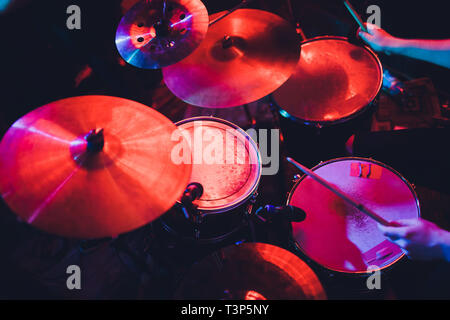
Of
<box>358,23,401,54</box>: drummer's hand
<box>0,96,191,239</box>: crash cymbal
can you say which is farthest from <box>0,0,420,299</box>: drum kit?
<box>358,23,401,54</box>: drummer's hand

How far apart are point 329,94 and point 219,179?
929mm

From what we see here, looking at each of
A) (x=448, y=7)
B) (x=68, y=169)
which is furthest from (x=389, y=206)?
(x=448, y=7)

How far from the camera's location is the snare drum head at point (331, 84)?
5.41 ft

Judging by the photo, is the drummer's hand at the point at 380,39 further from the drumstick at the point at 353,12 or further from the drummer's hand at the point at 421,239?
the drummer's hand at the point at 421,239

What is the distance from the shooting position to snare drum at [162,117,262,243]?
4.68 feet

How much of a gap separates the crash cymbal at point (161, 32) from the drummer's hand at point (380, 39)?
1.11 metres

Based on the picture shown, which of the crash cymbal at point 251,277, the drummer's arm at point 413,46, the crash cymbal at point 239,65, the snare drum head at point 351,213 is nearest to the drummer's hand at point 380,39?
the drummer's arm at point 413,46

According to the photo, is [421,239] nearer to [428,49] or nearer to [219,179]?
[219,179]

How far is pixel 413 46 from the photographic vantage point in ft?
5.05

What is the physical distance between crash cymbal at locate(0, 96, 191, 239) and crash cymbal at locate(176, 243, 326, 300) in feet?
1.55

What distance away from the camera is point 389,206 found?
1.38m

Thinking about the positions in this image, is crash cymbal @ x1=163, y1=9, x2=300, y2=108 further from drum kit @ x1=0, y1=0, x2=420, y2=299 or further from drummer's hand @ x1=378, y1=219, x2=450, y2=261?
drummer's hand @ x1=378, y1=219, x2=450, y2=261
